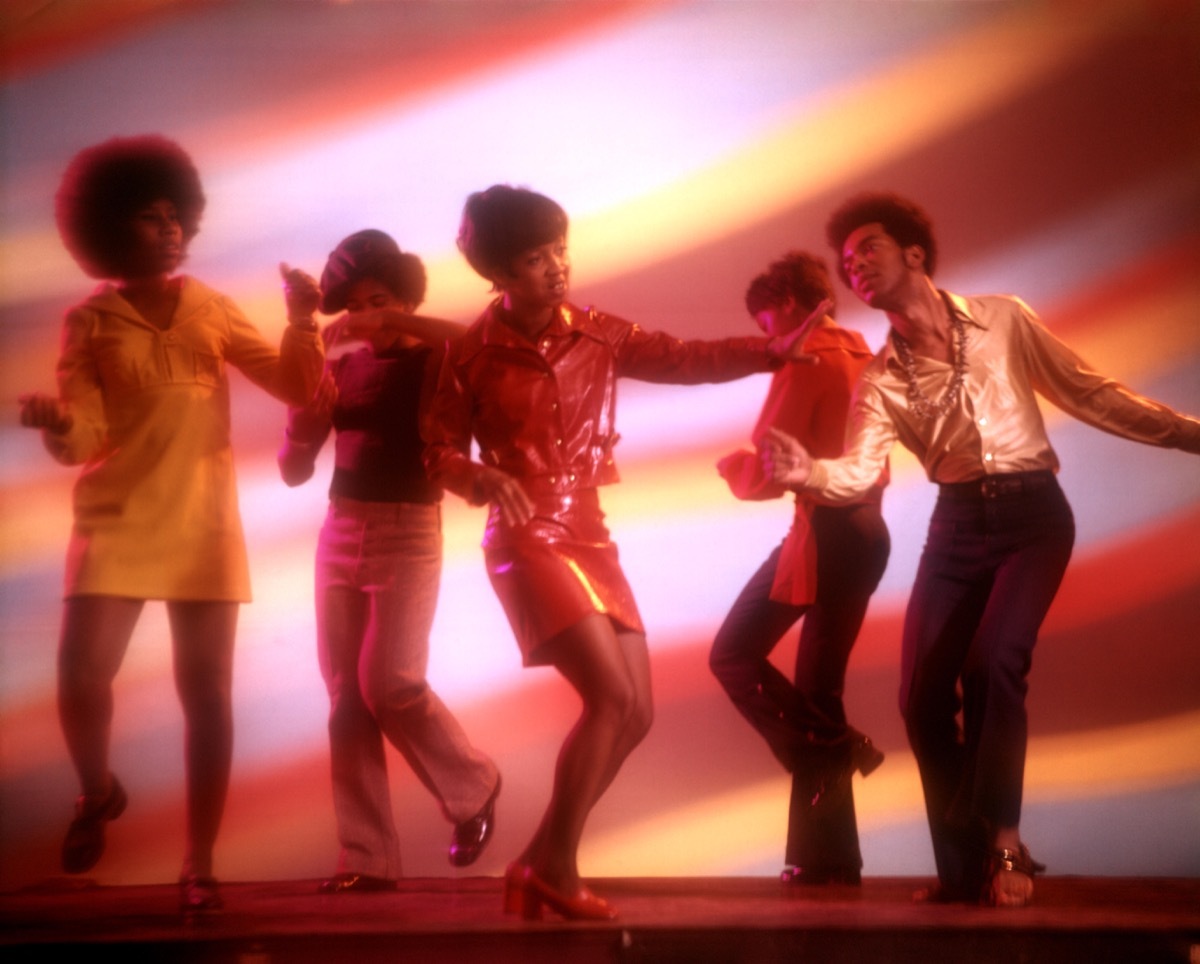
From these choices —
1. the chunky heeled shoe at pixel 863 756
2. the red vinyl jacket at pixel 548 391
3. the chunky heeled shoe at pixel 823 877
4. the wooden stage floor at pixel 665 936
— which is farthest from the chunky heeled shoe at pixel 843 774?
the red vinyl jacket at pixel 548 391

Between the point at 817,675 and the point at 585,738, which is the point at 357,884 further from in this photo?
the point at 817,675

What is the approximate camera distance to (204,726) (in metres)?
3.53

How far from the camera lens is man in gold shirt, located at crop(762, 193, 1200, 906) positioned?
335cm

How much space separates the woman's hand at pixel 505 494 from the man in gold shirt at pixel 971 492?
0.71 m

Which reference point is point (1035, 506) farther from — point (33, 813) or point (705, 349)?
point (33, 813)

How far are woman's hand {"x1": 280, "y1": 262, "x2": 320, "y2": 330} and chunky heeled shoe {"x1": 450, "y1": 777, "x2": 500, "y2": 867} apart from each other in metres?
1.58

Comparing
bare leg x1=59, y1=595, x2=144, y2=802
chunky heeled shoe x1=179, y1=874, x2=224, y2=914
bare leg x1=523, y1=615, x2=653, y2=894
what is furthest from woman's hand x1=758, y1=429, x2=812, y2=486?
chunky heeled shoe x1=179, y1=874, x2=224, y2=914

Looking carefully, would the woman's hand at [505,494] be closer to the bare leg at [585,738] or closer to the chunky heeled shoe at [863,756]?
the bare leg at [585,738]

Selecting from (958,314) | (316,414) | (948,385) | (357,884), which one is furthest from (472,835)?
(958,314)

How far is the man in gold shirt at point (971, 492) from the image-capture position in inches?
132

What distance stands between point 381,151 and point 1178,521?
3.15 metres

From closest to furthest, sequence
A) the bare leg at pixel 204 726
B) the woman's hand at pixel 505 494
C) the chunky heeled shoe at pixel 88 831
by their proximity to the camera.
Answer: the woman's hand at pixel 505 494, the bare leg at pixel 204 726, the chunky heeled shoe at pixel 88 831

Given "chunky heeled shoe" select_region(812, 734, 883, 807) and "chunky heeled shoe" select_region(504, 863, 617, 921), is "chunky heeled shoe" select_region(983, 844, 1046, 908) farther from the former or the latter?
"chunky heeled shoe" select_region(504, 863, 617, 921)

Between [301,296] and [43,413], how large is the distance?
2.66ft
